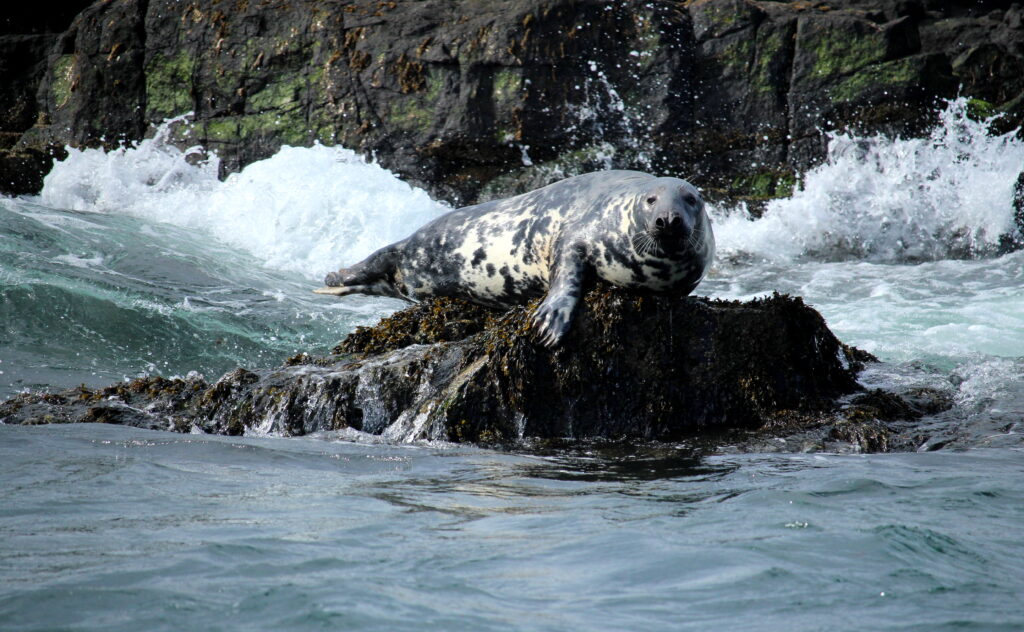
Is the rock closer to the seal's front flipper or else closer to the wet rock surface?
the wet rock surface

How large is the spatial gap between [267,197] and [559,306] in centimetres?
919

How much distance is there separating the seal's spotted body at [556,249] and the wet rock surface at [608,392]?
0.20 metres

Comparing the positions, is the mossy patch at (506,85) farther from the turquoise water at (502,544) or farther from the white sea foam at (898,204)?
the turquoise water at (502,544)

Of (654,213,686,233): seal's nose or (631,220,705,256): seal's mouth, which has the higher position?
(654,213,686,233): seal's nose

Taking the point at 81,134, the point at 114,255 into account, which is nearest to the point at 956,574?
the point at 114,255

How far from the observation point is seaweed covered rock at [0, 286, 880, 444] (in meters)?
4.84

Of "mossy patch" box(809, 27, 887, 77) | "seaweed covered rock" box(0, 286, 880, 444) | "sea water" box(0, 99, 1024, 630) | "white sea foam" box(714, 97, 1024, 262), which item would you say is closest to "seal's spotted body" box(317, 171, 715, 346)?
"seaweed covered rock" box(0, 286, 880, 444)

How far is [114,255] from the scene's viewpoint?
34.2 feet

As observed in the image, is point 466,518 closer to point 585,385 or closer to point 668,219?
point 585,385

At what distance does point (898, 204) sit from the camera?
12.4 m

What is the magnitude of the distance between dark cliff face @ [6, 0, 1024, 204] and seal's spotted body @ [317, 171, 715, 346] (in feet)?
21.5

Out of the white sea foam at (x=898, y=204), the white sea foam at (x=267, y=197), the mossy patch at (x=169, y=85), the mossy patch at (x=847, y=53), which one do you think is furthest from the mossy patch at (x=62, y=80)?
the mossy patch at (x=847, y=53)

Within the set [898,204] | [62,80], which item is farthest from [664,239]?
[62,80]

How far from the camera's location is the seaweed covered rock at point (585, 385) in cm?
484
